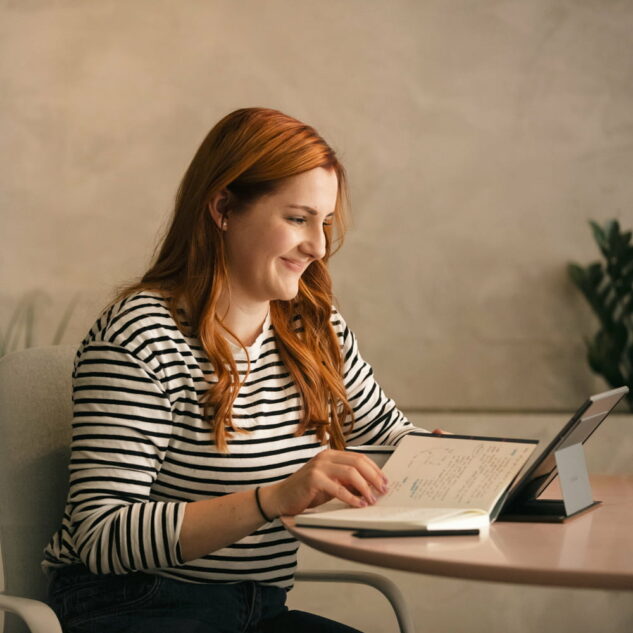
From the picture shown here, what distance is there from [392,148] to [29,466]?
6.77 ft

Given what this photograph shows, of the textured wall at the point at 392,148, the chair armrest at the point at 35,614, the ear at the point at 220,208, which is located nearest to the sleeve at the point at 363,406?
the ear at the point at 220,208

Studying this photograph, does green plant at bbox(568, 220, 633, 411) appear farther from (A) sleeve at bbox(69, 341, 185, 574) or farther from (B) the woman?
(A) sleeve at bbox(69, 341, 185, 574)

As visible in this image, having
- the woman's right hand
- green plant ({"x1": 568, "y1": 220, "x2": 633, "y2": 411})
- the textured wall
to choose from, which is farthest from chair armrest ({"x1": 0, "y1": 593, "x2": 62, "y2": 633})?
green plant ({"x1": 568, "y1": 220, "x2": 633, "y2": 411})

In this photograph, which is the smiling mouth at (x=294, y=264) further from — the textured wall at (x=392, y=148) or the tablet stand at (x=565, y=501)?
the textured wall at (x=392, y=148)

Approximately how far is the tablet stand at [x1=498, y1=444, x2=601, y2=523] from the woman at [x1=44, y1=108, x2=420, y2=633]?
0.21 metres

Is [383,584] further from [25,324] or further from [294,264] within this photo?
[25,324]

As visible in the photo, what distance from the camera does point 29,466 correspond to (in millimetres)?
1584

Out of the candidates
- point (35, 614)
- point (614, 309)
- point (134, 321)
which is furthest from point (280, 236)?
point (614, 309)

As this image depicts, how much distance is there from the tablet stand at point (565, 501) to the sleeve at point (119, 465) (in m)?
0.50

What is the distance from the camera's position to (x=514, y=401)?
3.35m

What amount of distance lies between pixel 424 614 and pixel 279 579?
5.61 feet

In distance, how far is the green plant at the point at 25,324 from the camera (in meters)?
3.23

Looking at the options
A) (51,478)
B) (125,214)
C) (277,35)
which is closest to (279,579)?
(51,478)

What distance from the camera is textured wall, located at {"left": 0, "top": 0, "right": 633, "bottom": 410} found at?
3.24 meters
